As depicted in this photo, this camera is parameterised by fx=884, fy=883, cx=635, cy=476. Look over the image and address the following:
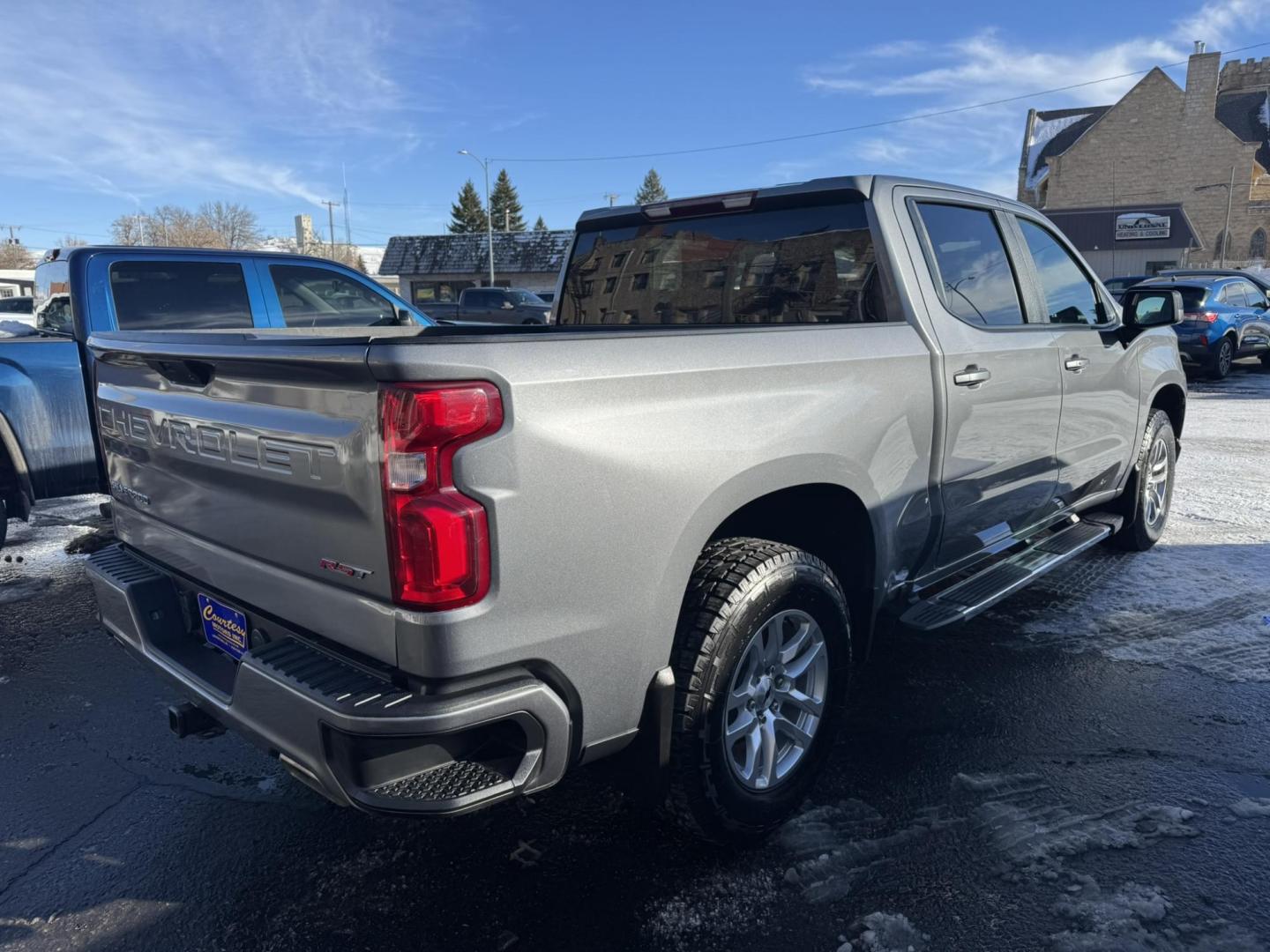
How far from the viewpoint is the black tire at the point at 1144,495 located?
5262 mm

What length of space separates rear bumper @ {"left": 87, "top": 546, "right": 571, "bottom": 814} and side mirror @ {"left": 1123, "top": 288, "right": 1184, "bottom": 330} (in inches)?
157

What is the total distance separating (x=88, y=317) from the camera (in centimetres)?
547

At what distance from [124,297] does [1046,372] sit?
540 cm

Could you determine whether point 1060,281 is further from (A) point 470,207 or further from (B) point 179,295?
(A) point 470,207

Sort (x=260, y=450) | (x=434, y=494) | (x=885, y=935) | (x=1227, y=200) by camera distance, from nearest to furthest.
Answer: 1. (x=434, y=494)
2. (x=260, y=450)
3. (x=885, y=935)
4. (x=1227, y=200)

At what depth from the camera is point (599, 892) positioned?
2469mm

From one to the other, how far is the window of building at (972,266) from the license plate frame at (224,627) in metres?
2.64

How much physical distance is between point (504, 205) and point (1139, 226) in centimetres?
5660

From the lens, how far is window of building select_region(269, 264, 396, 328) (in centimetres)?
643

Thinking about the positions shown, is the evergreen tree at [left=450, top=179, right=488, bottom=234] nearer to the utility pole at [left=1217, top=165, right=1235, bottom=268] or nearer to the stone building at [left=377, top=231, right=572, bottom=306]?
the stone building at [left=377, top=231, right=572, bottom=306]

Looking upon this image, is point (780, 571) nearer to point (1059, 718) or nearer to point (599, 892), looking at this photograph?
point (599, 892)

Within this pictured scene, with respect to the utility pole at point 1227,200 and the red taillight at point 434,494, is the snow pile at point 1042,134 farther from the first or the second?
the red taillight at point 434,494

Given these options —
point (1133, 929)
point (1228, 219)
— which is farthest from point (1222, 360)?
point (1228, 219)

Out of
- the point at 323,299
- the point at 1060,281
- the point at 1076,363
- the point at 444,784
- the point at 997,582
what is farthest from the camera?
the point at 323,299
